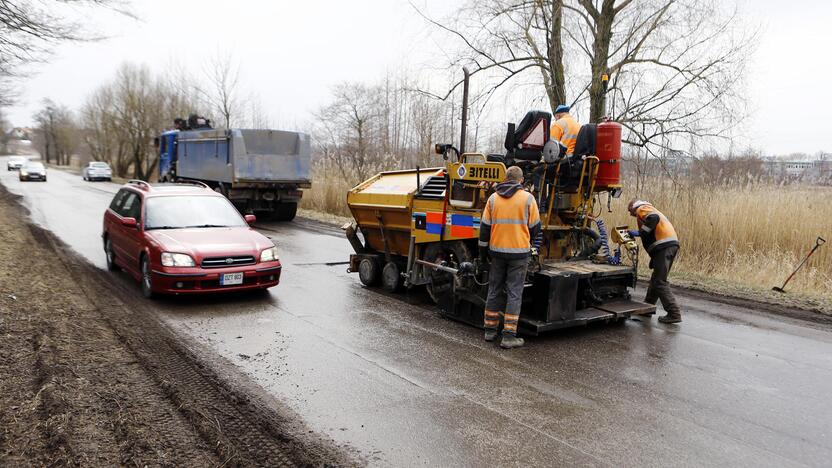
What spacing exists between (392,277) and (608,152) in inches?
144

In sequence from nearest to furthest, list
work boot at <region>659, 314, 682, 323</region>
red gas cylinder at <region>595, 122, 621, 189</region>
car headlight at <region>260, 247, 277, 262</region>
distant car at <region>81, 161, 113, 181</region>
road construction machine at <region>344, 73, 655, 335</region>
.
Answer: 1. road construction machine at <region>344, 73, 655, 335</region>
2. red gas cylinder at <region>595, 122, 621, 189</region>
3. work boot at <region>659, 314, 682, 323</region>
4. car headlight at <region>260, 247, 277, 262</region>
5. distant car at <region>81, 161, 113, 181</region>

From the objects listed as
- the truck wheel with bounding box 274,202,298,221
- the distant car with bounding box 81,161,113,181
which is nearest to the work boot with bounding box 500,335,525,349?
the truck wheel with bounding box 274,202,298,221

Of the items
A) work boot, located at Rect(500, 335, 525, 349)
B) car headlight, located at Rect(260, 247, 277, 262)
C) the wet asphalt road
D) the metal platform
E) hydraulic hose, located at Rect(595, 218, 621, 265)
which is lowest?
the wet asphalt road

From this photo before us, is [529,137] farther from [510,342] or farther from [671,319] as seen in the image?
[671,319]

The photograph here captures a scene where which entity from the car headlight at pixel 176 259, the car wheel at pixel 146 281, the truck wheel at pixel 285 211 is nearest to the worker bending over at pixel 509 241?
the car headlight at pixel 176 259

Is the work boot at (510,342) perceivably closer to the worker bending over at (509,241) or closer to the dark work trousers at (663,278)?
the worker bending over at (509,241)

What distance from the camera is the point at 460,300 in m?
6.92

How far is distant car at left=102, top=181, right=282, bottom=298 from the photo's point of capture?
7.26m

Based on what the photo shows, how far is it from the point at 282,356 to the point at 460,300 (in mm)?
2355

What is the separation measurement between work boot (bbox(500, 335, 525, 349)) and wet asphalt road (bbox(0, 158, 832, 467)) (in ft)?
0.33

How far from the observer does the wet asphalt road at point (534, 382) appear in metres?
3.83

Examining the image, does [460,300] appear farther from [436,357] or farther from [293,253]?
[293,253]

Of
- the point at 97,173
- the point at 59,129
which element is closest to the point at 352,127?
the point at 97,173

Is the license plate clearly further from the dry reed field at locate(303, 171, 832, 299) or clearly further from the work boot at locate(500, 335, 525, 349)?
the dry reed field at locate(303, 171, 832, 299)
